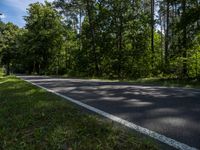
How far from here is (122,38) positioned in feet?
121

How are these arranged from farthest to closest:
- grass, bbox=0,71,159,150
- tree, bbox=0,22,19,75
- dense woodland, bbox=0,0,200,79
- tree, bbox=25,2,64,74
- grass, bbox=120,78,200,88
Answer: tree, bbox=0,22,19,75 < tree, bbox=25,2,64,74 < dense woodland, bbox=0,0,200,79 < grass, bbox=120,78,200,88 < grass, bbox=0,71,159,150

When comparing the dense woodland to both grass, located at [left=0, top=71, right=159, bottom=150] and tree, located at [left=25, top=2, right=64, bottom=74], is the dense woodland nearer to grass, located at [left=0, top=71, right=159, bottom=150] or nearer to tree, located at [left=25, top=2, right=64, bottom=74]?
tree, located at [left=25, top=2, right=64, bottom=74]

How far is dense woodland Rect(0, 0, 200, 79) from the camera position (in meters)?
23.7

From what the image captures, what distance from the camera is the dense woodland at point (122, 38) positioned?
23.7 m

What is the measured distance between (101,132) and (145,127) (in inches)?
33.6

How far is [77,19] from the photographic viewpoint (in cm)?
5072

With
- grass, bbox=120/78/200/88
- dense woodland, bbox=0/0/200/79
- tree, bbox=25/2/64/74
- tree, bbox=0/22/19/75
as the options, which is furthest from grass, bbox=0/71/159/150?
tree, bbox=0/22/19/75

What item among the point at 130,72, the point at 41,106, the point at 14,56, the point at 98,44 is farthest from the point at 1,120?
the point at 14,56

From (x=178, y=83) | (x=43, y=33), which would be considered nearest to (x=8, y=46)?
(x=43, y=33)

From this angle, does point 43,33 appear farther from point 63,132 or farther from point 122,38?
point 63,132

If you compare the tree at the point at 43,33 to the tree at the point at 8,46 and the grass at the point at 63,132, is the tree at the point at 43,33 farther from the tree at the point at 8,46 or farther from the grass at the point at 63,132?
the grass at the point at 63,132

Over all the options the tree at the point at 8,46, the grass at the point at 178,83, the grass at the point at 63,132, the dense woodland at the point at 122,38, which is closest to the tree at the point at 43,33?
the dense woodland at the point at 122,38

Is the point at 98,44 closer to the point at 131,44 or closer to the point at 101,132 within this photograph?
the point at 131,44

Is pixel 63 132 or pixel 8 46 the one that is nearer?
pixel 63 132
